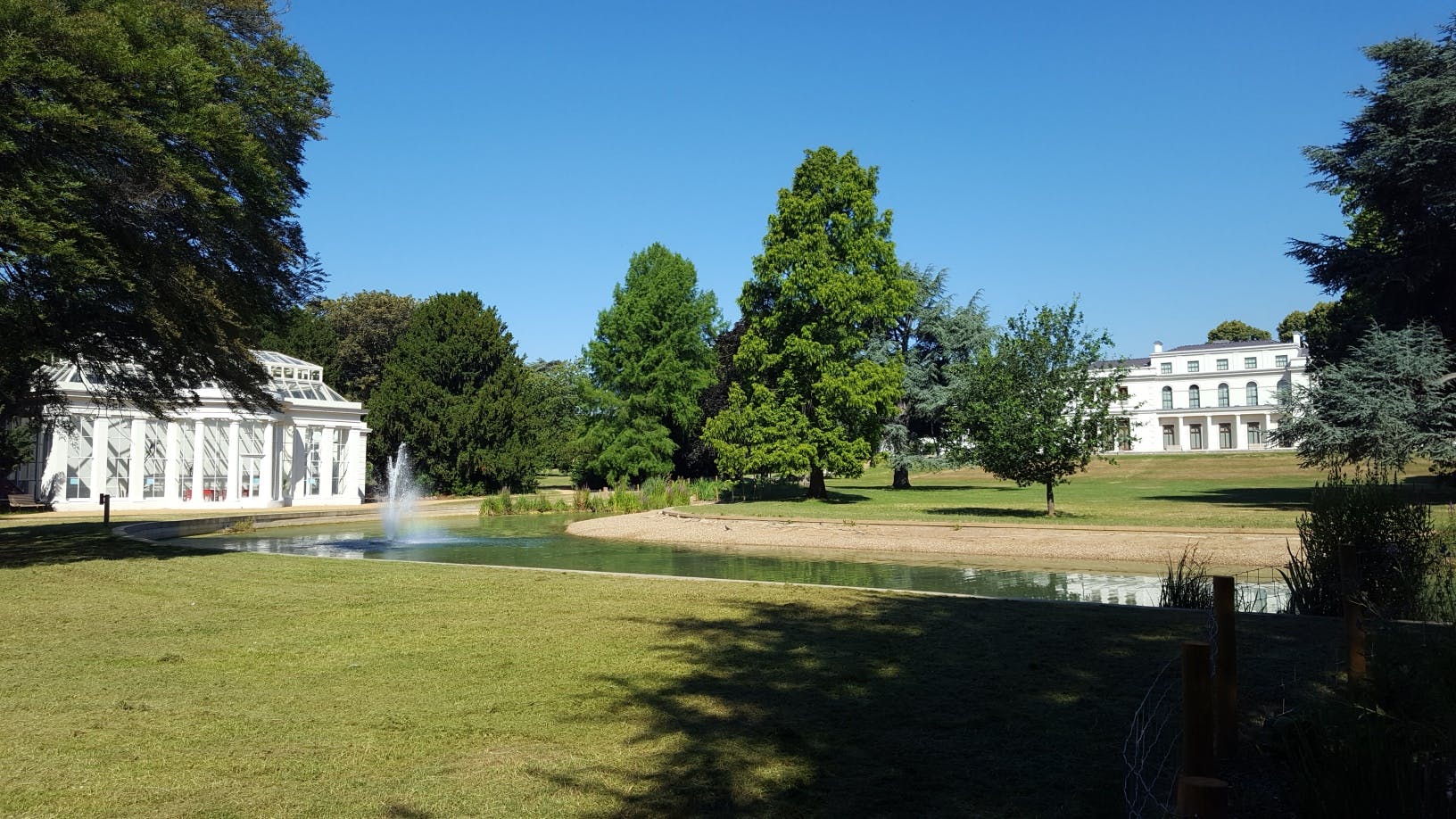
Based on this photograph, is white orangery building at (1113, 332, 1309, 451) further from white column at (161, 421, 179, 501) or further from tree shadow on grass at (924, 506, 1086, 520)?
white column at (161, 421, 179, 501)

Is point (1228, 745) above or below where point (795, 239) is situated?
below

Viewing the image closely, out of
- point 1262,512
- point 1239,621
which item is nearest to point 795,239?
point 1262,512

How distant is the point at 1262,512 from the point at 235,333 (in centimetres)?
2666

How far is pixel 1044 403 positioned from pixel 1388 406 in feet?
36.8

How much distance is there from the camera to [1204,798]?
2.84m

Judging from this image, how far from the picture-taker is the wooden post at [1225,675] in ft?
17.0

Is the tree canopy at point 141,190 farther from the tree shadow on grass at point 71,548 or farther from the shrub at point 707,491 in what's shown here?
the shrub at point 707,491

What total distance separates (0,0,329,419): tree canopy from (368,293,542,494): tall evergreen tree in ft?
97.0

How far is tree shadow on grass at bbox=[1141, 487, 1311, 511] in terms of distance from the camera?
104 feet

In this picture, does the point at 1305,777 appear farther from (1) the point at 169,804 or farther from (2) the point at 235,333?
(2) the point at 235,333

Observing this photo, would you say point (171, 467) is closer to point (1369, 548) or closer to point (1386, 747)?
point (1369, 548)

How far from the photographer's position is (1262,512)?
1085 inches

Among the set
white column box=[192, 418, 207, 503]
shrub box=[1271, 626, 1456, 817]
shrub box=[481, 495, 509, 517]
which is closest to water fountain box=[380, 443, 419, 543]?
shrub box=[481, 495, 509, 517]

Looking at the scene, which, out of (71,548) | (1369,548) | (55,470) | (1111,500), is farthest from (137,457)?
(1369,548)
